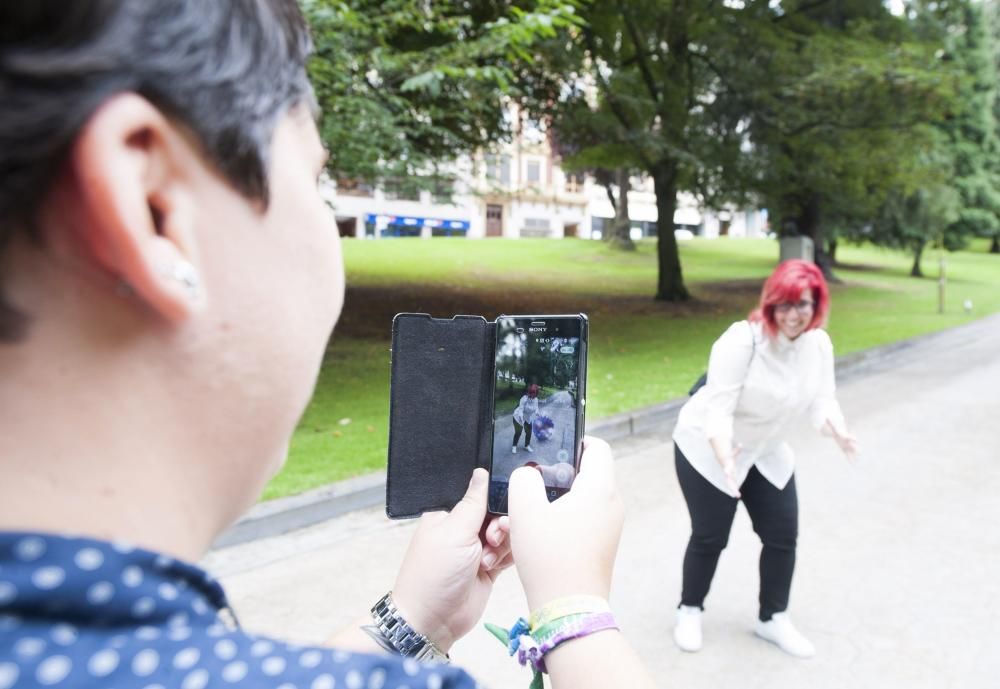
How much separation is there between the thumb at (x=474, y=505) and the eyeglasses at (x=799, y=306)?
2712 millimetres

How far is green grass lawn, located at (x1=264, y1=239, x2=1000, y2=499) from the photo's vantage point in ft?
24.3

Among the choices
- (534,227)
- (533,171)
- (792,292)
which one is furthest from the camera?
(534,227)

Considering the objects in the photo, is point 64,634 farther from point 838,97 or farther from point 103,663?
point 838,97

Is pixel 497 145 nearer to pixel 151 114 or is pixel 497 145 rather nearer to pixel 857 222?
pixel 151 114

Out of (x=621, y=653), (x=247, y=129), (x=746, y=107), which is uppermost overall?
(x=746, y=107)

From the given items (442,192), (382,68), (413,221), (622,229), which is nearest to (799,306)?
(382,68)

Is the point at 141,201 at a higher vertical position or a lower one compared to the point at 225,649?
higher

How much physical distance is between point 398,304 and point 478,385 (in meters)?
14.8

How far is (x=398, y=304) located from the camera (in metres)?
16.0

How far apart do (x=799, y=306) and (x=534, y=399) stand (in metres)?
2.64

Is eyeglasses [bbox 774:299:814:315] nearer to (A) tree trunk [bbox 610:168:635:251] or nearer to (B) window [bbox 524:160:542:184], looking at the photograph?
(A) tree trunk [bbox 610:168:635:251]

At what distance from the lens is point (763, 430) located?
377 centimetres

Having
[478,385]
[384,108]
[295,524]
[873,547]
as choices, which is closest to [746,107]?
[384,108]

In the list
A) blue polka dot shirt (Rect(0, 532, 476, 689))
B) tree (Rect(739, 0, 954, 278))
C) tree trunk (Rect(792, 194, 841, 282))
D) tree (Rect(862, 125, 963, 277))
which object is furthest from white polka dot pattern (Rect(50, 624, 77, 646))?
tree (Rect(862, 125, 963, 277))
